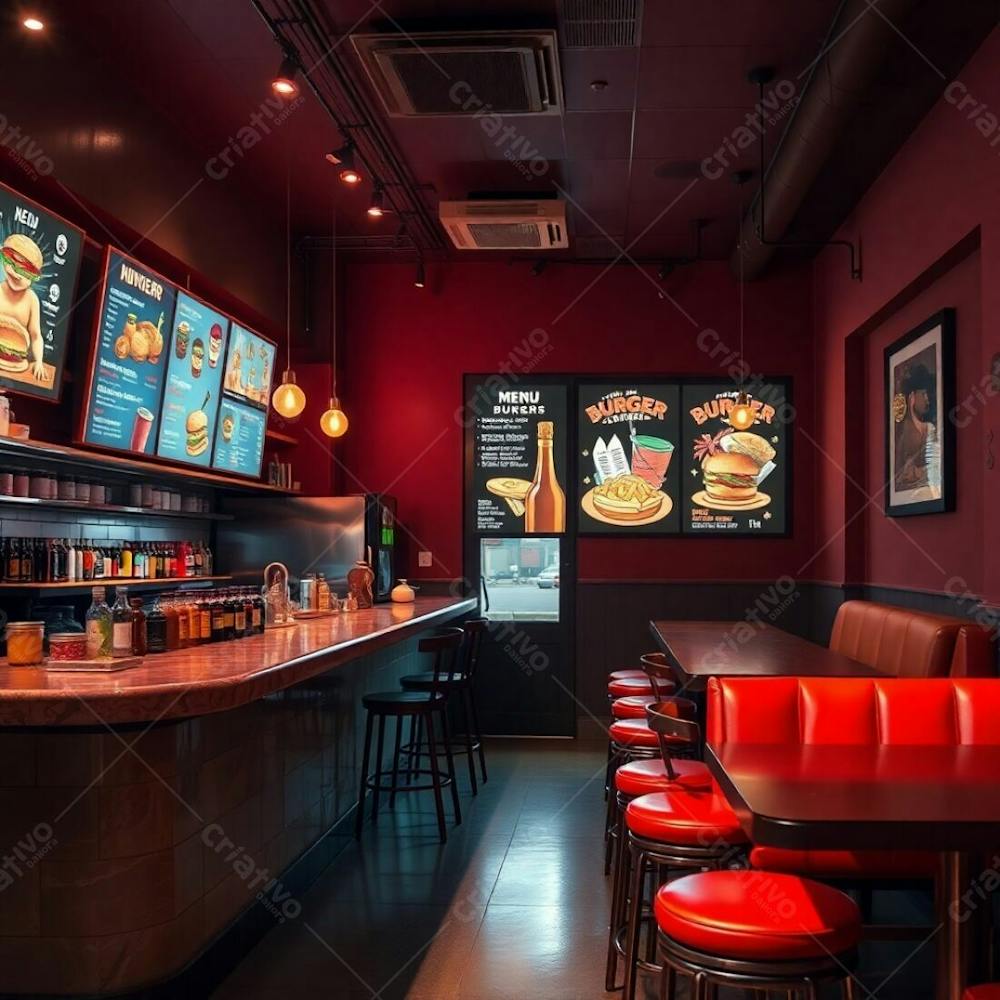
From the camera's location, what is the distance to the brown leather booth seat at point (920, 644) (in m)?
4.08

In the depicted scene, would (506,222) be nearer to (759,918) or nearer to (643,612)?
(643,612)

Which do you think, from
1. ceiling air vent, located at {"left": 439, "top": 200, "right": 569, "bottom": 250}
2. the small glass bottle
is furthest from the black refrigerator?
the small glass bottle

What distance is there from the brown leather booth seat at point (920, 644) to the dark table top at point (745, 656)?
27cm

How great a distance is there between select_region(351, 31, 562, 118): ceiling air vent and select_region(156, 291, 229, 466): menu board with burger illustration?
5.76ft

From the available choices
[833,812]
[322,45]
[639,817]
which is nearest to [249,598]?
[639,817]

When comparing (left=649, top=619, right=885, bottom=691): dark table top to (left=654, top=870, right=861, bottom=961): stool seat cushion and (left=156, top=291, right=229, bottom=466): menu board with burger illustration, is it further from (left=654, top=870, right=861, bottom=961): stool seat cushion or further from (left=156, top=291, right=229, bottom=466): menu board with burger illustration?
(left=156, top=291, right=229, bottom=466): menu board with burger illustration

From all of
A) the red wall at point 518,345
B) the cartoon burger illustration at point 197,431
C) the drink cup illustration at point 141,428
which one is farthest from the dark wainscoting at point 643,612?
the drink cup illustration at point 141,428

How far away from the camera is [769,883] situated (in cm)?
225

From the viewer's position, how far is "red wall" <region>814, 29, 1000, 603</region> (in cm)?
429

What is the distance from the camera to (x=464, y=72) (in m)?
4.54

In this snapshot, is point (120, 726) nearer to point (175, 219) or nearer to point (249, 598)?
point (249, 598)

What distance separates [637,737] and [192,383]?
3427 mm

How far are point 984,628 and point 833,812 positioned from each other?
8.47 ft

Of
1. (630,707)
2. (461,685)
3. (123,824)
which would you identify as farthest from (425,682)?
(123,824)
